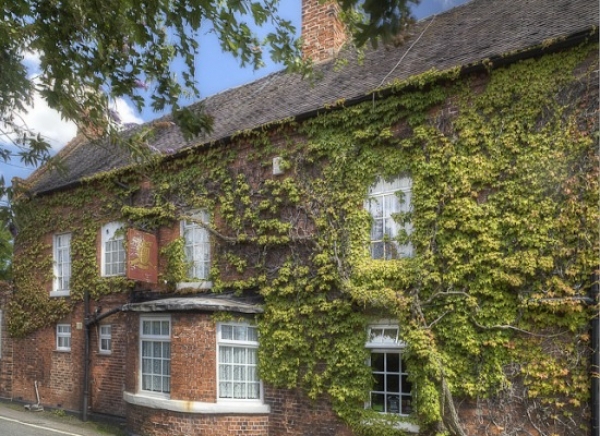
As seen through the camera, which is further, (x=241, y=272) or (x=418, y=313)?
(x=241, y=272)

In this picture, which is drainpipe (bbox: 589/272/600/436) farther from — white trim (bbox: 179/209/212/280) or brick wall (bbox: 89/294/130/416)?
brick wall (bbox: 89/294/130/416)

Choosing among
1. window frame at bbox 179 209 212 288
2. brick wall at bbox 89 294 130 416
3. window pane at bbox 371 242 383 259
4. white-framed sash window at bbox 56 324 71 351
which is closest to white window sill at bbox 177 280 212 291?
window frame at bbox 179 209 212 288

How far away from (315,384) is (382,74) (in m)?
6.26

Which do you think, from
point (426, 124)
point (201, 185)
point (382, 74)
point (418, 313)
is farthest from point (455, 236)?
point (201, 185)

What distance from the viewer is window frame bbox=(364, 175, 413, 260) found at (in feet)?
33.6

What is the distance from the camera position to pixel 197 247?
43.7ft

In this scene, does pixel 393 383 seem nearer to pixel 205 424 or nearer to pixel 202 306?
pixel 205 424

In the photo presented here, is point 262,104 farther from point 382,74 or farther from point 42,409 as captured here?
point 42,409

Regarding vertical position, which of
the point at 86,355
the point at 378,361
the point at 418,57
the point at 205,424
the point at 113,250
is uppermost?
the point at 418,57

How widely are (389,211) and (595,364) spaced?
408cm

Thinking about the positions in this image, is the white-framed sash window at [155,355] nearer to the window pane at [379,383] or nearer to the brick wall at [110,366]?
the brick wall at [110,366]

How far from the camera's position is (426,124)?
1008 cm

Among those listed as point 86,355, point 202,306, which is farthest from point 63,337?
point 202,306

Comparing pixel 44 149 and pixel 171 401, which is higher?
pixel 44 149
